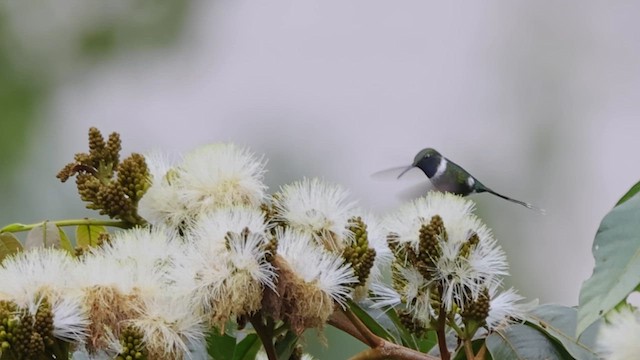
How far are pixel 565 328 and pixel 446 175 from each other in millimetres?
338

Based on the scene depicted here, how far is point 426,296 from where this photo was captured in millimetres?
793

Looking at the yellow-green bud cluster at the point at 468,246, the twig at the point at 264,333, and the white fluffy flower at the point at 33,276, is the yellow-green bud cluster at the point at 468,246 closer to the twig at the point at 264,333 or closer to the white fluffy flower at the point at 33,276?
the twig at the point at 264,333

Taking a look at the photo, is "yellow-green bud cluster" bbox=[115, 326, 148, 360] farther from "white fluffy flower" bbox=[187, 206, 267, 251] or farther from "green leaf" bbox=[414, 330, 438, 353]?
"green leaf" bbox=[414, 330, 438, 353]

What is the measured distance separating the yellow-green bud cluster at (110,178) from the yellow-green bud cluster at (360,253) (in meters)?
0.17

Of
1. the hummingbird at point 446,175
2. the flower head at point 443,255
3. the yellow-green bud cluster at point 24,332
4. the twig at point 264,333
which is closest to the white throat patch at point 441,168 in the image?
the hummingbird at point 446,175

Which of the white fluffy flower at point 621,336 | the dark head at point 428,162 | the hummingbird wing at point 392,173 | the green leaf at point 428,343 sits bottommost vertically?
the green leaf at point 428,343

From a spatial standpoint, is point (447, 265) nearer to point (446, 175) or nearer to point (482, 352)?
point (482, 352)

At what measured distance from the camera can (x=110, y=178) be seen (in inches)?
34.6

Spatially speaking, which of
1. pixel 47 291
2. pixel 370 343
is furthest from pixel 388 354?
pixel 47 291

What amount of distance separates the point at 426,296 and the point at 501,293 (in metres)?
0.08

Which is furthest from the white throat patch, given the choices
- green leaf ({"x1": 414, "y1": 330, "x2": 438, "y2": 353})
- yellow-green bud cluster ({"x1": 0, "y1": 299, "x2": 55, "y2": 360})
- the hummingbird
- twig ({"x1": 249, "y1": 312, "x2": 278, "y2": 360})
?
yellow-green bud cluster ({"x1": 0, "y1": 299, "x2": 55, "y2": 360})

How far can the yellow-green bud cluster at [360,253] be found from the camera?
79 centimetres

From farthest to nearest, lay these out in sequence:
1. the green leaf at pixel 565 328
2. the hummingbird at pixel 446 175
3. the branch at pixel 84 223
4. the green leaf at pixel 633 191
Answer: the hummingbird at pixel 446 175, the branch at pixel 84 223, the green leaf at pixel 565 328, the green leaf at pixel 633 191

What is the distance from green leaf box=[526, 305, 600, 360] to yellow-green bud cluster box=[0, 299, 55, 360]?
0.35 meters
